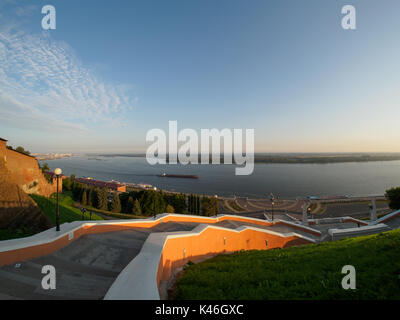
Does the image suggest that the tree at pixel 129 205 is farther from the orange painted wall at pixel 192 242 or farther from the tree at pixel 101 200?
the orange painted wall at pixel 192 242

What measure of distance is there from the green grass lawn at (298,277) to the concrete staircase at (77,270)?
133 centimetres

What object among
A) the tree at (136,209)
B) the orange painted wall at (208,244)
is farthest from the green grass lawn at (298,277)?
the tree at (136,209)

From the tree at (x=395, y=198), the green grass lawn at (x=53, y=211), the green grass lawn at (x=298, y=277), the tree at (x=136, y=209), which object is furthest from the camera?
the tree at (x=136, y=209)

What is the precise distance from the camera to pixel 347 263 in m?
3.76

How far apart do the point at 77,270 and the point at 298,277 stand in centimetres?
419

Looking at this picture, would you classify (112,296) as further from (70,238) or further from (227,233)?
(227,233)

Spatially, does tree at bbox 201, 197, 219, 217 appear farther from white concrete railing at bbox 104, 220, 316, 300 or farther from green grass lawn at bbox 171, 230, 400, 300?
white concrete railing at bbox 104, 220, 316, 300

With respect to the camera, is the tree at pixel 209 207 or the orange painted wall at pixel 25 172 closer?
the orange painted wall at pixel 25 172

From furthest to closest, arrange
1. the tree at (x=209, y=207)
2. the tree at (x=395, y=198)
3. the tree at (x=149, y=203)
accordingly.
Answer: the tree at (x=209, y=207), the tree at (x=149, y=203), the tree at (x=395, y=198)

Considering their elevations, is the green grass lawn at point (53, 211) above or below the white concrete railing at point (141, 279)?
below

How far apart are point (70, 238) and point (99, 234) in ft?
2.59

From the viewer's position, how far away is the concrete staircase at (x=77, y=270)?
101 inches
